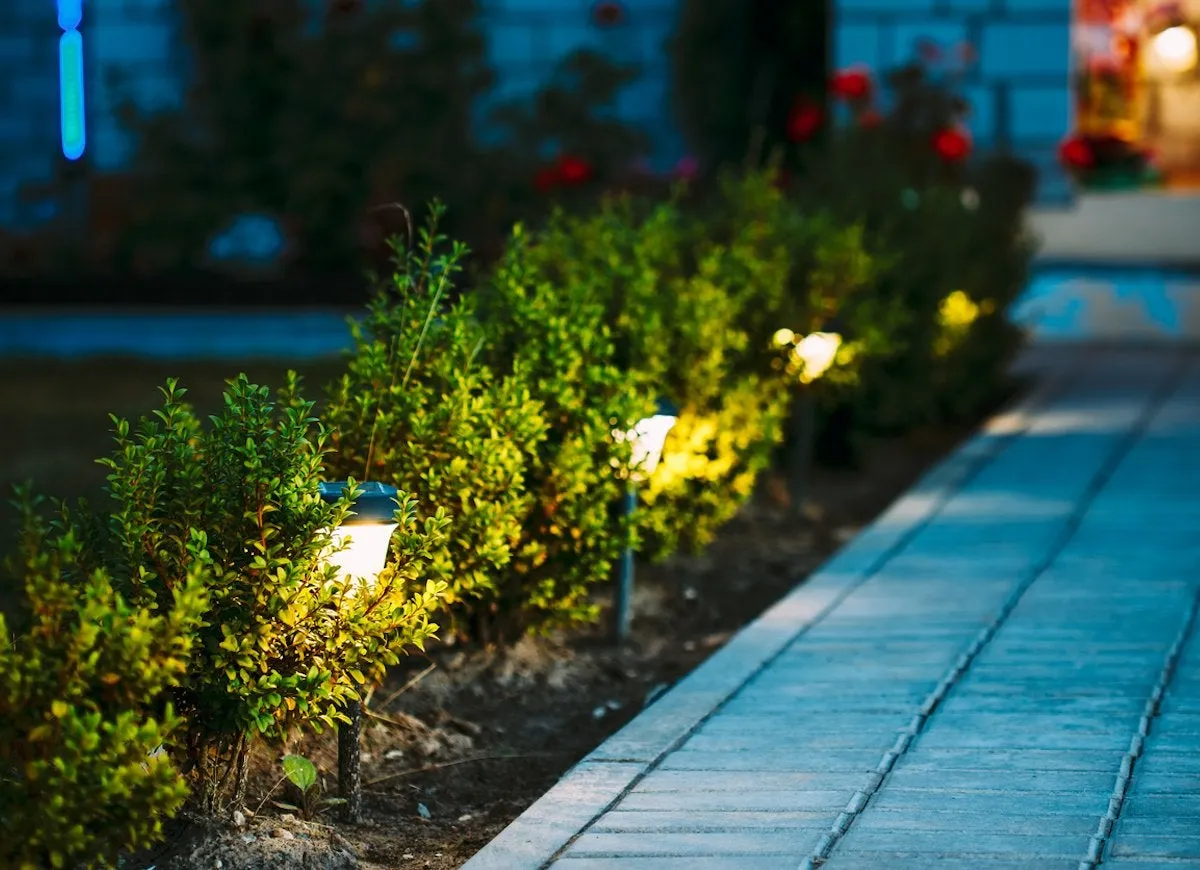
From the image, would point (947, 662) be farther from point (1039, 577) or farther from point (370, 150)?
point (370, 150)

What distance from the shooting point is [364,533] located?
15.2ft

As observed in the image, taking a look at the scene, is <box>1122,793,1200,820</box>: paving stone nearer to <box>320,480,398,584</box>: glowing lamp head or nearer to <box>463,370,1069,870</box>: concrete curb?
<box>463,370,1069,870</box>: concrete curb

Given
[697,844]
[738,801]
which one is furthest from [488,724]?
[697,844]

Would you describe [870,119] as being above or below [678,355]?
above

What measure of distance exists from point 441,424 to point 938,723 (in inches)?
56.3

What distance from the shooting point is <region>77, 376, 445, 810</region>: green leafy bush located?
442 centimetres

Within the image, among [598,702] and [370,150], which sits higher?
[370,150]

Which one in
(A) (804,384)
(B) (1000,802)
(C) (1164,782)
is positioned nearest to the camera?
(B) (1000,802)

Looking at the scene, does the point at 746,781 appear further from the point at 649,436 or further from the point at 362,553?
the point at 649,436

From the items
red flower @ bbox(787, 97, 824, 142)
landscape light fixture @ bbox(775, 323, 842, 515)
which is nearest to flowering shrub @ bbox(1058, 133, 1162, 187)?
red flower @ bbox(787, 97, 824, 142)

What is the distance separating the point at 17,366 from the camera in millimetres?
13711

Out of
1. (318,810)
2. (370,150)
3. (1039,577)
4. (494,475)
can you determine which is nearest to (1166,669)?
(1039,577)

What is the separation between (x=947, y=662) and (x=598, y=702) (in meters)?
1.00

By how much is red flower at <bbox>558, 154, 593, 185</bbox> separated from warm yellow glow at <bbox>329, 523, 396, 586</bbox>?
402 inches
